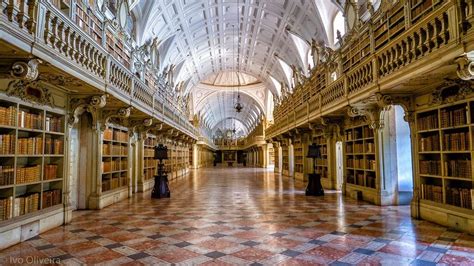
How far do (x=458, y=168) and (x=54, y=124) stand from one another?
7.70 m

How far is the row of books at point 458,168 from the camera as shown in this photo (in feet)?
16.6

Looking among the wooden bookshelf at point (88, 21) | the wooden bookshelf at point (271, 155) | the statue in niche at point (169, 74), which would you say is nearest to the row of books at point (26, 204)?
the wooden bookshelf at point (88, 21)

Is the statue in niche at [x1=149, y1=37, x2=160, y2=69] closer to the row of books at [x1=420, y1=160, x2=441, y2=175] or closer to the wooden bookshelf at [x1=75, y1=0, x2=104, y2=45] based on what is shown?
the wooden bookshelf at [x1=75, y1=0, x2=104, y2=45]

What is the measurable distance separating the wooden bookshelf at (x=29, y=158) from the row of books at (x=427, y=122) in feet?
24.7

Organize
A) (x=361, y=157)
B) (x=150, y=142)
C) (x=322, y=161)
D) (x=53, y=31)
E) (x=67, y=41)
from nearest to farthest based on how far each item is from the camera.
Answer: (x=53, y=31), (x=67, y=41), (x=361, y=157), (x=322, y=161), (x=150, y=142)

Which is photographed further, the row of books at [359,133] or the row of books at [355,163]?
the row of books at [355,163]

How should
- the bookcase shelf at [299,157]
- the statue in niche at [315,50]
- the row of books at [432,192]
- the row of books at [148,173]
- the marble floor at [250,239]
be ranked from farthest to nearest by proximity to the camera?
the bookcase shelf at [299,157]
the statue in niche at [315,50]
the row of books at [148,173]
the row of books at [432,192]
the marble floor at [250,239]

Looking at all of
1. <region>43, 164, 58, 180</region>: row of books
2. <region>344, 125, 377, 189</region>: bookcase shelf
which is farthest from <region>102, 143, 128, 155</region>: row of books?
<region>344, 125, 377, 189</region>: bookcase shelf

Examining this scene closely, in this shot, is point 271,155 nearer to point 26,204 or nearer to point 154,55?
point 154,55

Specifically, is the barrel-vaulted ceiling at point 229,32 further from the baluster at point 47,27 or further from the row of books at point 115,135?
the baluster at point 47,27

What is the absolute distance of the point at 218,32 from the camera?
18.5 meters

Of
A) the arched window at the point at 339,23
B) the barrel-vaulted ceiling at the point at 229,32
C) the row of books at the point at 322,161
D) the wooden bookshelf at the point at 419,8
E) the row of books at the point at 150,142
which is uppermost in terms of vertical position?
the barrel-vaulted ceiling at the point at 229,32

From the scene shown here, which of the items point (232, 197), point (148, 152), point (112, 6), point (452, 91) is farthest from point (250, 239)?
point (148, 152)

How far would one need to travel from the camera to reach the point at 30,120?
512 centimetres
